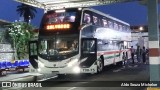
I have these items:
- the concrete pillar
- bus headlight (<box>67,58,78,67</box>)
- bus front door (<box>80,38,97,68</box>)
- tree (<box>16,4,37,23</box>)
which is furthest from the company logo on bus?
tree (<box>16,4,37,23</box>)

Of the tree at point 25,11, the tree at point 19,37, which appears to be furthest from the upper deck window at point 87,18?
the tree at point 25,11

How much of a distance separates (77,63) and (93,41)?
5.67ft

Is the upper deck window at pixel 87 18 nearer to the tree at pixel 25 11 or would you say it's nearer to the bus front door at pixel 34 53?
the bus front door at pixel 34 53

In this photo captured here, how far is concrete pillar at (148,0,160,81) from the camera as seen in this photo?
10.2 m

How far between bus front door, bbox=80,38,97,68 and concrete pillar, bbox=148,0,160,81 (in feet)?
22.5

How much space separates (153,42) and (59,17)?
27.4 feet

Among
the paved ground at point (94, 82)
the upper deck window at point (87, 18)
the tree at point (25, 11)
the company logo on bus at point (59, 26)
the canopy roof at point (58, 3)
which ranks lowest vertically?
the paved ground at point (94, 82)

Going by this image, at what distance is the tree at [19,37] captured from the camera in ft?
117

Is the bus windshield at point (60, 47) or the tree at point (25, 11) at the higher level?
the tree at point (25, 11)

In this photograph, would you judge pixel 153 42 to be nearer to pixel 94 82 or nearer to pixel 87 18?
pixel 94 82

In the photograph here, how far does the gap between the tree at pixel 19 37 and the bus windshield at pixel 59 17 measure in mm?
17318

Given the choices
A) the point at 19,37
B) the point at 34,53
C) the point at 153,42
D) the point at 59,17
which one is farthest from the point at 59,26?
the point at 19,37

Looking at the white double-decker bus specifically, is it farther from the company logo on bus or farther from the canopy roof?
the canopy roof

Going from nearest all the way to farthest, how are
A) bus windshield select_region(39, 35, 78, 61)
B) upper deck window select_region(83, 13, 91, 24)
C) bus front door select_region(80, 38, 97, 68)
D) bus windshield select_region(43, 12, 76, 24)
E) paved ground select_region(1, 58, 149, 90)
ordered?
paved ground select_region(1, 58, 149, 90), bus windshield select_region(39, 35, 78, 61), bus front door select_region(80, 38, 97, 68), bus windshield select_region(43, 12, 76, 24), upper deck window select_region(83, 13, 91, 24)
